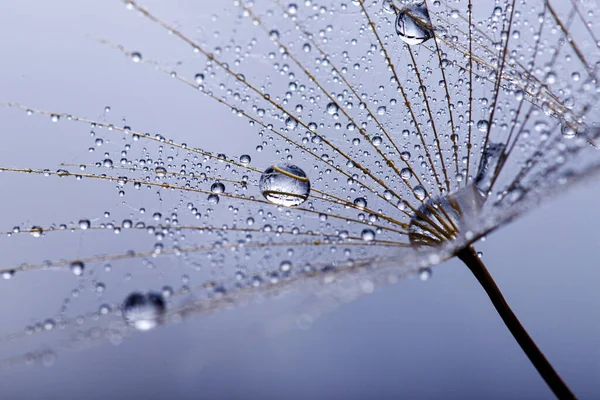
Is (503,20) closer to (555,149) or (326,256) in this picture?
(555,149)

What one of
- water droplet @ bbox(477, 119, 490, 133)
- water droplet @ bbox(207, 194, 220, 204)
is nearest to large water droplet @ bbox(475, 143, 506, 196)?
water droplet @ bbox(477, 119, 490, 133)

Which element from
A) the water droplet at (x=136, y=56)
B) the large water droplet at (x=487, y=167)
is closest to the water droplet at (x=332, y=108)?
the large water droplet at (x=487, y=167)

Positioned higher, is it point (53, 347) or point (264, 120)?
point (264, 120)

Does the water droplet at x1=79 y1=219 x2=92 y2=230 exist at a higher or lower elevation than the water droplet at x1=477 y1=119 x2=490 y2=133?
higher

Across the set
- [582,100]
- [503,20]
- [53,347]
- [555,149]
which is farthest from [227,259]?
[503,20]

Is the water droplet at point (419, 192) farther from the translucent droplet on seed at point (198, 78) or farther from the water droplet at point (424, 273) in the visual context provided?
the translucent droplet on seed at point (198, 78)

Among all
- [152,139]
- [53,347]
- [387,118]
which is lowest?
[53,347]

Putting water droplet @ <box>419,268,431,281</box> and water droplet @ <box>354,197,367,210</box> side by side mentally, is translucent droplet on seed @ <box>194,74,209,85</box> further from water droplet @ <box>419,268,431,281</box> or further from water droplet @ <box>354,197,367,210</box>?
water droplet @ <box>419,268,431,281</box>

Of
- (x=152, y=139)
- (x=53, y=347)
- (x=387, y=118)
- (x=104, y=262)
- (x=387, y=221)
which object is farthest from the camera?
(x=387, y=118)
